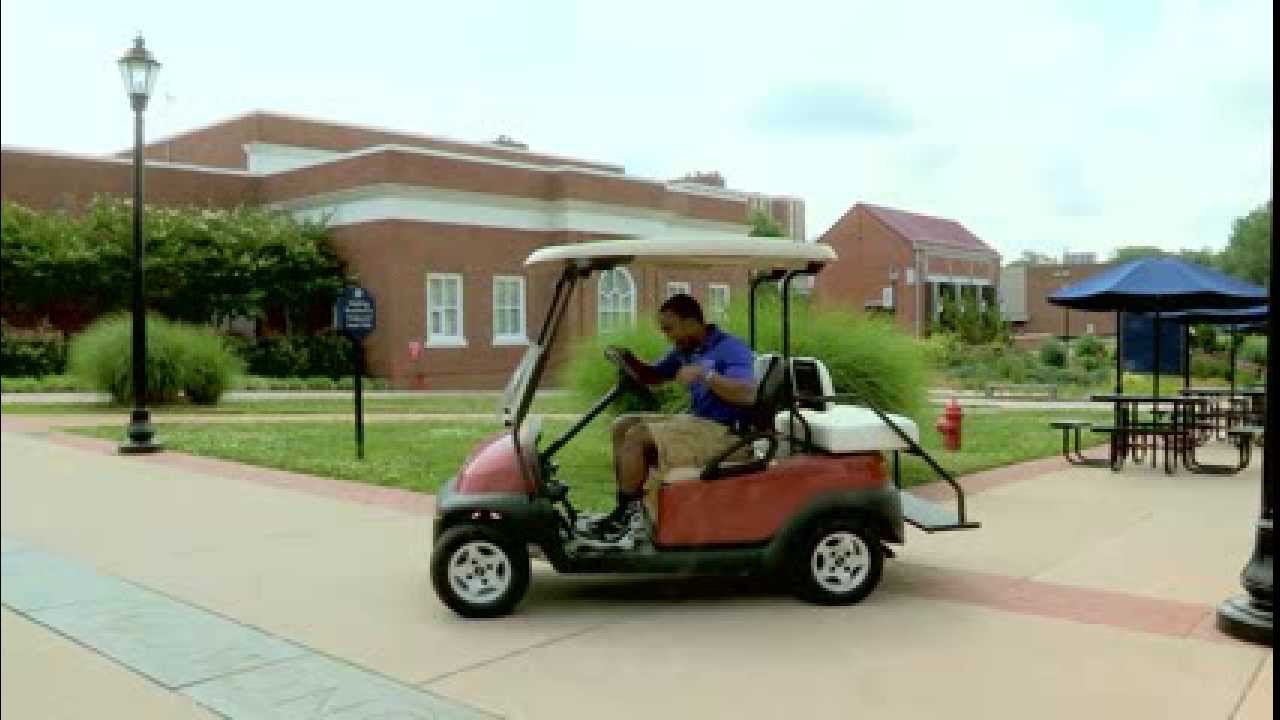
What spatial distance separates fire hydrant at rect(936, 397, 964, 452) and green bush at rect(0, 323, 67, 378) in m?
20.4

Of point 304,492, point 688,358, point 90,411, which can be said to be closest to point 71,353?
point 90,411

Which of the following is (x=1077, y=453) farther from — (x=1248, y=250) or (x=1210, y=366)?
(x=1248, y=250)

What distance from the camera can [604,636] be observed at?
5246mm

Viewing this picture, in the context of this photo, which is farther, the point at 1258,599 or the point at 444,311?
the point at 444,311

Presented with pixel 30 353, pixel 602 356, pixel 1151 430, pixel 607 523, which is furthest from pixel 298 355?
pixel 607 523

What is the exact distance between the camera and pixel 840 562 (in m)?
5.84

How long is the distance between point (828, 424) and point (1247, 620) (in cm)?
210

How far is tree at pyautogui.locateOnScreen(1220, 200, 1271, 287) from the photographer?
4453 centimetres

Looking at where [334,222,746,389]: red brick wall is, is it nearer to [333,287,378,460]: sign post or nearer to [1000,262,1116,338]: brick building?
[333,287,378,460]: sign post

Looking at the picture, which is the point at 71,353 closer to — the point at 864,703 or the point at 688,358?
the point at 688,358

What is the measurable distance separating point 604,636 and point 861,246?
25219 mm

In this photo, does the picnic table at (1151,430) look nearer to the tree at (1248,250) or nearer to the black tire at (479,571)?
the black tire at (479,571)

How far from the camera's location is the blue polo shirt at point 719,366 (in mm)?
6023

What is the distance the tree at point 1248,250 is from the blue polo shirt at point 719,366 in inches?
1670
